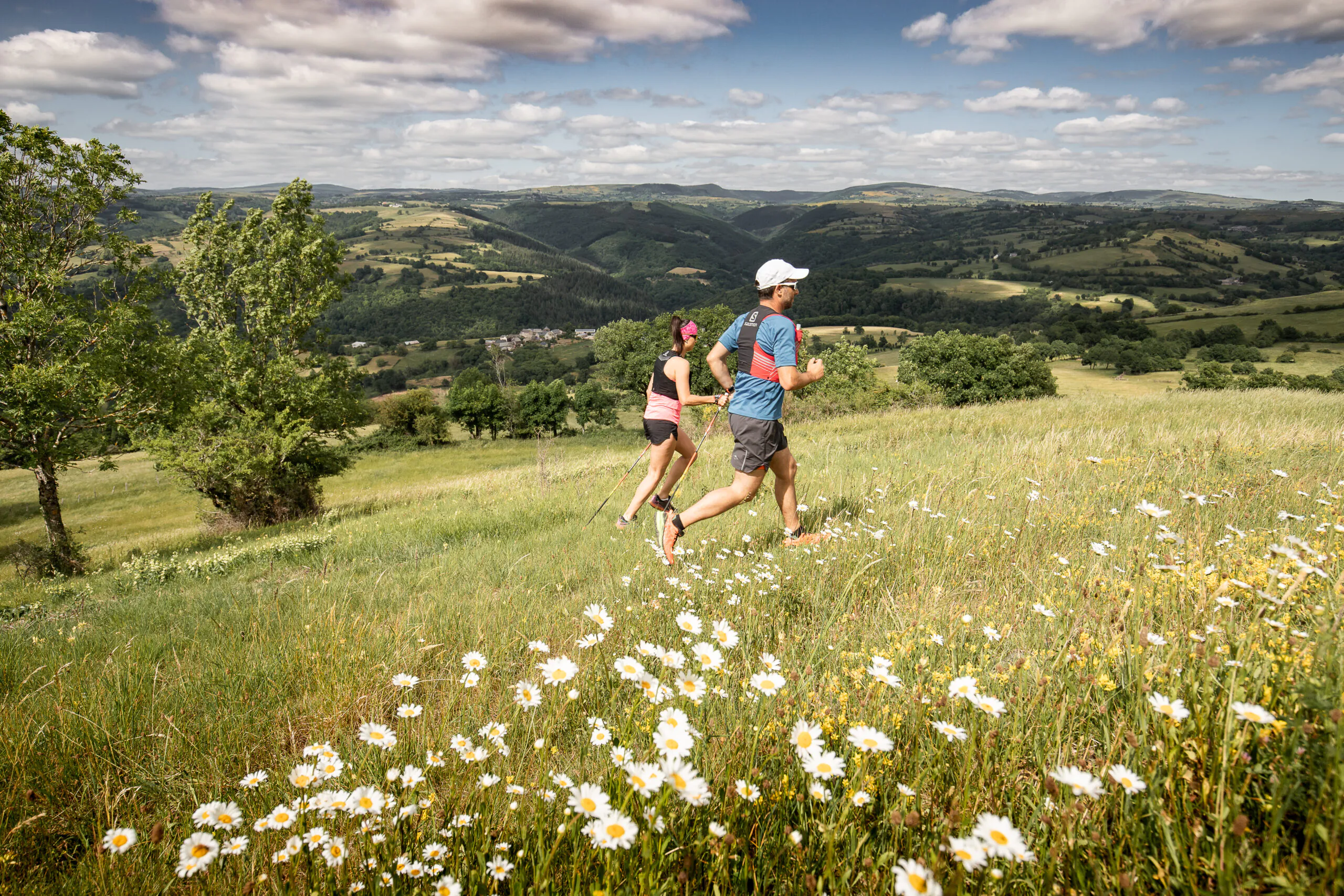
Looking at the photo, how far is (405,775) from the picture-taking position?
5.82 ft

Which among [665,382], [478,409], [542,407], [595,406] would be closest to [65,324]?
[665,382]

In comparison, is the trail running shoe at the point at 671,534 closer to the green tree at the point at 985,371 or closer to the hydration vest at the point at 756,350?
the hydration vest at the point at 756,350

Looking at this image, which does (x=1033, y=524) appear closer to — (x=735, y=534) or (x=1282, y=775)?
(x=735, y=534)

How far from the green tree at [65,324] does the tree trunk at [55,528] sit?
0.12 feet

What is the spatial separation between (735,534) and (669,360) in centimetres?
211

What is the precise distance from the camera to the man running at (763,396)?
5.46 m

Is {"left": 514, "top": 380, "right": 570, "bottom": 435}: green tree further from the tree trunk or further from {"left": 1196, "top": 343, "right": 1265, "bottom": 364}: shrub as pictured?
{"left": 1196, "top": 343, "right": 1265, "bottom": 364}: shrub

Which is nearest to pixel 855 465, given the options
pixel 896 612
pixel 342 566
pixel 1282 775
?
pixel 896 612

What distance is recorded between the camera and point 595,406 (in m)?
84.2

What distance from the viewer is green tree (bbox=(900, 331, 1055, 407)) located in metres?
55.4

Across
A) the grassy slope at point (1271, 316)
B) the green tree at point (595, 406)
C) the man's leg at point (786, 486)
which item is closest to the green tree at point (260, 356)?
the man's leg at point (786, 486)

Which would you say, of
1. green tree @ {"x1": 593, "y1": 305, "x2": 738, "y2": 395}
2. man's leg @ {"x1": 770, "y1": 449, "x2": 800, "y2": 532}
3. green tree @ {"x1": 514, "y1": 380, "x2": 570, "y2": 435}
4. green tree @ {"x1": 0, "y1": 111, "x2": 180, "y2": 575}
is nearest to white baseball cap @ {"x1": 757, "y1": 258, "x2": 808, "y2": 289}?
man's leg @ {"x1": 770, "y1": 449, "x2": 800, "y2": 532}

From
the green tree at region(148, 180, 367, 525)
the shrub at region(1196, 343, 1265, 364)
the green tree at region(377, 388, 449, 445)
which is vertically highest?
the green tree at region(148, 180, 367, 525)

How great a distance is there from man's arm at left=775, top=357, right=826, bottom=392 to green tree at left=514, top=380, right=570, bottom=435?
3049 inches
